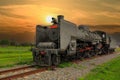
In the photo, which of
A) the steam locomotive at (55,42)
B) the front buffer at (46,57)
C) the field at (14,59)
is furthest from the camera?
the field at (14,59)

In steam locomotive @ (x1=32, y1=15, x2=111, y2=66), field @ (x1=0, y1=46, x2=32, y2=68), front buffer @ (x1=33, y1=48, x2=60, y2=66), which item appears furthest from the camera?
field @ (x1=0, y1=46, x2=32, y2=68)

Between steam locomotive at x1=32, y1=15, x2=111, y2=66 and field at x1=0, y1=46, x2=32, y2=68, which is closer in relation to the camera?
steam locomotive at x1=32, y1=15, x2=111, y2=66

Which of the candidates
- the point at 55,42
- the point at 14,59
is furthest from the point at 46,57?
the point at 14,59

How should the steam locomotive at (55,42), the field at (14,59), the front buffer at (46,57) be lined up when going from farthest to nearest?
1. the field at (14,59)
2. the steam locomotive at (55,42)
3. the front buffer at (46,57)

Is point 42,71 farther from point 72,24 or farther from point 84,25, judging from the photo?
point 84,25

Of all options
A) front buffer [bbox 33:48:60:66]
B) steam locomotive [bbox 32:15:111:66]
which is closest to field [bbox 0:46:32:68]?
steam locomotive [bbox 32:15:111:66]

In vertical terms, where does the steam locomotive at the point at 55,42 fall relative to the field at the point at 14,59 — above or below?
above

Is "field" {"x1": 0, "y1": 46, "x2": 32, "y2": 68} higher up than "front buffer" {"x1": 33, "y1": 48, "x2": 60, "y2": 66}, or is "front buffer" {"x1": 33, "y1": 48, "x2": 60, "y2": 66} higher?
"front buffer" {"x1": 33, "y1": 48, "x2": 60, "y2": 66}

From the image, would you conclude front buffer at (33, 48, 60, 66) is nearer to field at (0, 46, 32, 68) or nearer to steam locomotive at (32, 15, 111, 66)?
steam locomotive at (32, 15, 111, 66)

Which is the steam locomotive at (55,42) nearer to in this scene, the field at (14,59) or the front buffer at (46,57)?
the front buffer at (46,57)

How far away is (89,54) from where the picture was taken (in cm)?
2761

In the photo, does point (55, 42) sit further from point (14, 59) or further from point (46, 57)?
point (14, 59)

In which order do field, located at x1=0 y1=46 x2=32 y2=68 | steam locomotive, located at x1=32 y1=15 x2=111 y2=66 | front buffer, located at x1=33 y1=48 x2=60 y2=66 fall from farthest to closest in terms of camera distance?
field, located at x1=0 y1=46 x2=32 y2=68 → steam locomotive, located at x1=32 y1=15 x2=111 y2=66 → front buffer, located at x1=33 y1=48 x2=60 y2=66

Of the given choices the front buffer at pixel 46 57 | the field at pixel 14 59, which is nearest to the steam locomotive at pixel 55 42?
the front buffer at pixel 46 57
